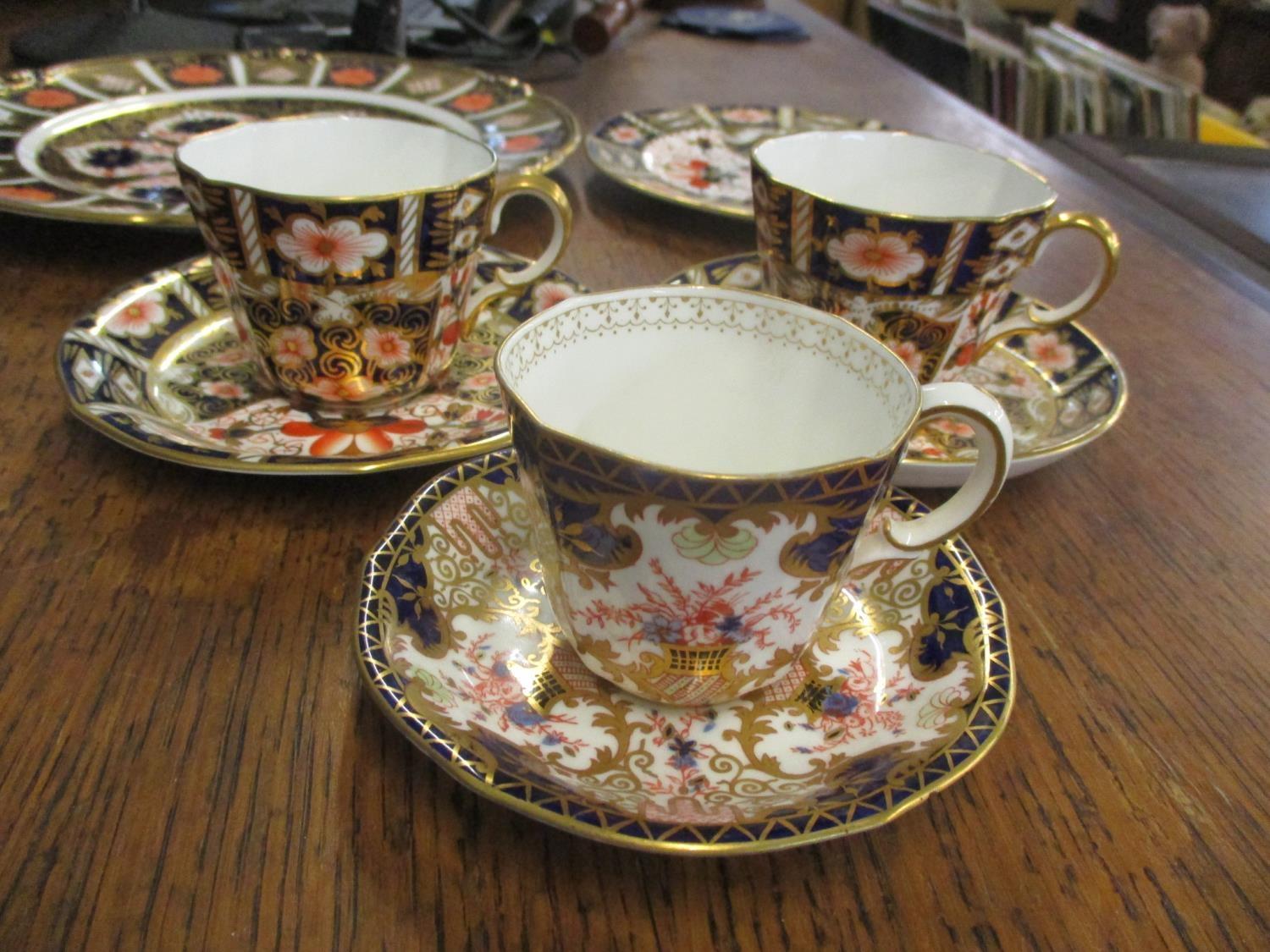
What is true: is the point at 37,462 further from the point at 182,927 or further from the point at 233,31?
the point at 233,31

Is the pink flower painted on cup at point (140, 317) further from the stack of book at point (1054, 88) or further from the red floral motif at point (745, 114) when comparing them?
the stack of book at point (1054, 88)

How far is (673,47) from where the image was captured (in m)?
1.37

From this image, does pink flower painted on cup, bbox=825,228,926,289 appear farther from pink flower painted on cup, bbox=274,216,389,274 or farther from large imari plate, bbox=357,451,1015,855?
pink flower painted on cup, bbox=274,216,389,274

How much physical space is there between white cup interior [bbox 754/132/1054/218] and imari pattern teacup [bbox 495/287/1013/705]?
0.77ft

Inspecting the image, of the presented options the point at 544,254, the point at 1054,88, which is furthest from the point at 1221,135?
the point at 544,254

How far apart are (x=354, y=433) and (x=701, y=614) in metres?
0.24

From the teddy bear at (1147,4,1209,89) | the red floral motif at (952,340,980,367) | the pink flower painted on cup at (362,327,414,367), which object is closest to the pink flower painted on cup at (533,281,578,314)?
the pink flower painted on cup at (362,327,414,367)

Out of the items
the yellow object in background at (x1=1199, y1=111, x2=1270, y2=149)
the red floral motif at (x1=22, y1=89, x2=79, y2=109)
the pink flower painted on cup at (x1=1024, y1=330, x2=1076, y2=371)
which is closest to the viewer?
the pink flower painted on cup at (x1=1024, y1=330, x2=1076, y2=371)

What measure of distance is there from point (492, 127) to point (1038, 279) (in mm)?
491

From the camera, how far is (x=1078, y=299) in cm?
56

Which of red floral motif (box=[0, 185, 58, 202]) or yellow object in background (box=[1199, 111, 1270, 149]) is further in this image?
yellow object in background (box=[1199, 111, 1270, 149])

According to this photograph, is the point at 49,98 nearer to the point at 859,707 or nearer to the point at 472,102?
the point at 472,102

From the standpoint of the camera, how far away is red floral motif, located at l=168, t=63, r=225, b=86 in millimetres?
885

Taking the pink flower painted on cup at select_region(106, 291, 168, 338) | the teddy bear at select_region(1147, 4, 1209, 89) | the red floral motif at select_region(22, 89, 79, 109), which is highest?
the red floral motif at select_region(22, 89, 79, 109)
